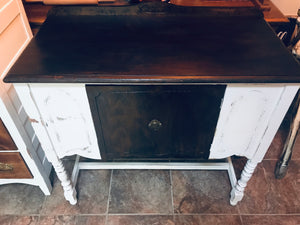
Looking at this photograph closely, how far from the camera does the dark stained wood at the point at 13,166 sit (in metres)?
1.24

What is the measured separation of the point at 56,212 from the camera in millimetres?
1411

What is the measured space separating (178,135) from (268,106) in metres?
0.35

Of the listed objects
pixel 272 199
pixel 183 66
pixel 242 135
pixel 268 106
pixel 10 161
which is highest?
pixel 183 66

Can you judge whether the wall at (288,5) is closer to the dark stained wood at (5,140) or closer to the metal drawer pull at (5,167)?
the dark stained wood at (5,140)

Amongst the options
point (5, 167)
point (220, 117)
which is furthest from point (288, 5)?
point (5, 167)

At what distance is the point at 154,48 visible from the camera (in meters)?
0.97

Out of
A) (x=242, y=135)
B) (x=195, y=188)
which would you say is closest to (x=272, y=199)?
(x=195, y=188)

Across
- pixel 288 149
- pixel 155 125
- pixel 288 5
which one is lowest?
pixel 288 149

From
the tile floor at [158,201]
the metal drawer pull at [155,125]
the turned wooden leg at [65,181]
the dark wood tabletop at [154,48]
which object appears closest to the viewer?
the dark wood tabletop at [154,48]

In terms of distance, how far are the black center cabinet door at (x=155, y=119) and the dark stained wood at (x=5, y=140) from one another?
1.30 ft

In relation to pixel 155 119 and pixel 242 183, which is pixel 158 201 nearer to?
pixel 242 183

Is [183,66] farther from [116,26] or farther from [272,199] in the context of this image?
[272,199]

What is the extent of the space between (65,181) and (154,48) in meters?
0.78

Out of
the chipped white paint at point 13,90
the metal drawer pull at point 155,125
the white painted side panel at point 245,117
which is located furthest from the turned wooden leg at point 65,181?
the white painted side panel at point 245,117
